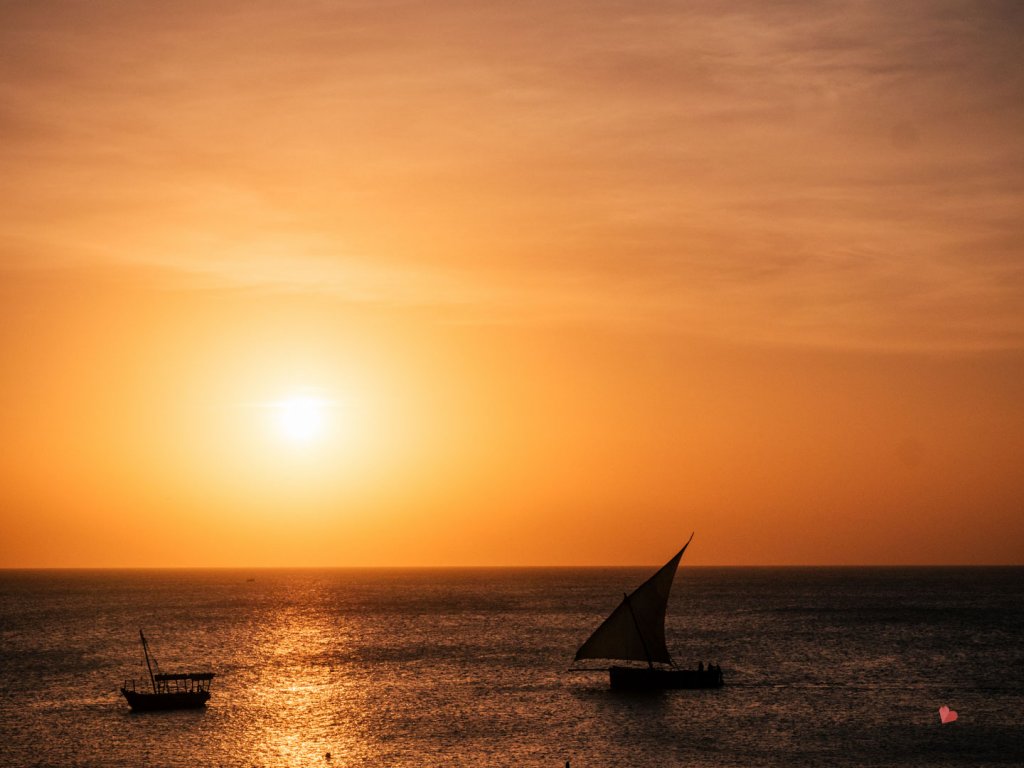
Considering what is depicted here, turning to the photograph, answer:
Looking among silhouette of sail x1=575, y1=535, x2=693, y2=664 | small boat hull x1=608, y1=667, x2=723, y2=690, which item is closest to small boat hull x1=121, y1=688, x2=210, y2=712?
silhouette of sail x1=575, y1=535, x2=693, y2=664

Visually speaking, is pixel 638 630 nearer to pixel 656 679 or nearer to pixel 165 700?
pixel 656 679

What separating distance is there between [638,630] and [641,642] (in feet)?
3.46

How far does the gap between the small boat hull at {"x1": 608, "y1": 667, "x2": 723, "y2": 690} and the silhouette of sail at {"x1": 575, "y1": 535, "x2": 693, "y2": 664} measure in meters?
1.06

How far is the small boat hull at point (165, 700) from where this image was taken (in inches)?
3438

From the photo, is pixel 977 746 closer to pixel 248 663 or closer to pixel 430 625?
pixel 248 663

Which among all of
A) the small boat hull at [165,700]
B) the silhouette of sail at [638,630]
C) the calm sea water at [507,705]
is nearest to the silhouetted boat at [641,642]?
the silhouette of sail at [638,630]

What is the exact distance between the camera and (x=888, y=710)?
87562mm

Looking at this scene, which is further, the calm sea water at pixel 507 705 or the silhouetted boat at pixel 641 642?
the silhouetted boat at pixel 641 642

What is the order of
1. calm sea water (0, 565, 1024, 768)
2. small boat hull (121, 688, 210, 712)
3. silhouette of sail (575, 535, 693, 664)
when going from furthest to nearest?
silhouette of sail (575, 535, 693, 664) → small boat hull (121, 688, 210, 712) → calm sea water (0, 565, 1024, 768)

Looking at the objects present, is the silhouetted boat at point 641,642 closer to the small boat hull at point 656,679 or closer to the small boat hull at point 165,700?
the small boat hull at point 656,679

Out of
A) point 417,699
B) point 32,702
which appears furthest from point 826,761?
point 32,702

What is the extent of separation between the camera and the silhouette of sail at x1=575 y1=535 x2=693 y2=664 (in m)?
94.4

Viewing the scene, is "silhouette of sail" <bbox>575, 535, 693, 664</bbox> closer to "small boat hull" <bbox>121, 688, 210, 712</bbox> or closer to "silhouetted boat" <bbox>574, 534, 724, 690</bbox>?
"silhouetted boat" <bbox>574, 534, 724, 690</bbox>

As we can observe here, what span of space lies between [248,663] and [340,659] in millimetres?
10418
